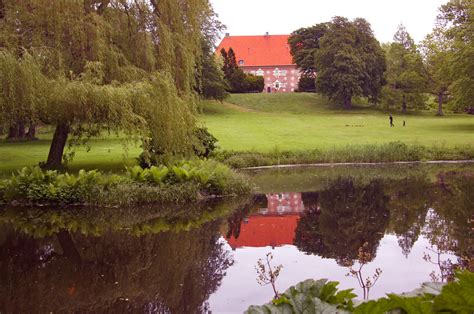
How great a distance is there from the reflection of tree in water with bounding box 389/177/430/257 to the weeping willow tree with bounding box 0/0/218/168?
734 cm

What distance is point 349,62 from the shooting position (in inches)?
2235

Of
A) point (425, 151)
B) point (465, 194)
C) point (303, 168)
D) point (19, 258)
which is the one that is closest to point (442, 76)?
point (425, 151)

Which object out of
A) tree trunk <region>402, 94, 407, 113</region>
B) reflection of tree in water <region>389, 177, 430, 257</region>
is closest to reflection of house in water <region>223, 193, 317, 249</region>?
reflection of tree in water <region>389, 177, 430, 257</region>

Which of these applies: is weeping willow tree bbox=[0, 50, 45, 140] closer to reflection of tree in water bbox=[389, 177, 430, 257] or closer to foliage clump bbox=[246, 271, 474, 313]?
reflection of tree in water bbox=[389, 177, 430, 257]

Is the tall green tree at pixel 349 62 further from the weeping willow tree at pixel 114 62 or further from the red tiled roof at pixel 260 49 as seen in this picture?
the weeping willow tree at pixel 114 62

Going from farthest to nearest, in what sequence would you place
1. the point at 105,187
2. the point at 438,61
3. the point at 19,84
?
1. the point at 438,61
2. the point at 105,187
3. the point at 19,84

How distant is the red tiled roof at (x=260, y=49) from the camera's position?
82.9 meters

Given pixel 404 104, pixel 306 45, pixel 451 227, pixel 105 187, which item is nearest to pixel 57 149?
pixel 105 187

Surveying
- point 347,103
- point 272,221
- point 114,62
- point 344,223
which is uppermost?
point 114,62

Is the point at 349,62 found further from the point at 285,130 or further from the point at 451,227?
the point at 451,227

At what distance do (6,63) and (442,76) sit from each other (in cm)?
3914

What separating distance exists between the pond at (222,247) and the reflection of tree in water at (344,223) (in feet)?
0.09

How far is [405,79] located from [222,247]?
47548 mm

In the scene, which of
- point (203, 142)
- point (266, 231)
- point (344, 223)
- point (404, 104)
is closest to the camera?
point (266, 231)
